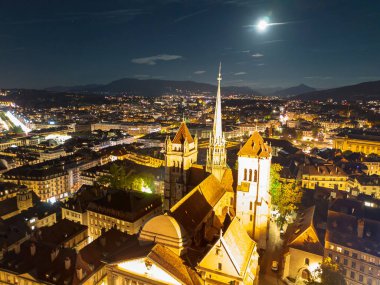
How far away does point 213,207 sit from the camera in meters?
46.0

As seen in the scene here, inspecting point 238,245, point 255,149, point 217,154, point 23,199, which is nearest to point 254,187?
point 255,149

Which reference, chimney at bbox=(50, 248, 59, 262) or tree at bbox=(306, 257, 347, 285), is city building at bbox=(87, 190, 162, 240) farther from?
tree at bbox=(306, 257, 347, 285)

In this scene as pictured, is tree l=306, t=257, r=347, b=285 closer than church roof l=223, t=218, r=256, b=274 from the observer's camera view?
No

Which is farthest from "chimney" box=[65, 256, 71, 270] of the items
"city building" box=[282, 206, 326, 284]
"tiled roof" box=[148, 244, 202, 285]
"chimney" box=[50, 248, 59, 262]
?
"city building" box=[282, 206, 326, 284]

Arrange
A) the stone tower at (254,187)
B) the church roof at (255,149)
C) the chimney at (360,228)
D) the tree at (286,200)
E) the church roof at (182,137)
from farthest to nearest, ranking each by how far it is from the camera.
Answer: the tree at (286,200) < the church roof at (182,137) < the stone tower at (254,187) < the church roof at (255,149) < the chimney at (360,228)

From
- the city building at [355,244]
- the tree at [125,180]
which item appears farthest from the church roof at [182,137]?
the city building at [355,244]

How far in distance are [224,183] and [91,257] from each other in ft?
81.0

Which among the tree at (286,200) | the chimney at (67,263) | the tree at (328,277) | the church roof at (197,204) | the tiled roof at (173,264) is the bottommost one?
the chimney at (67,263)

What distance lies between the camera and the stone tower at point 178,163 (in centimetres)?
5900

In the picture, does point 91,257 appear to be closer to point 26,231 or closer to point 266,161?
point 26,231

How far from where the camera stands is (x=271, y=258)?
50094 millimetres

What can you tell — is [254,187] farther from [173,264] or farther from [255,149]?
[173,264]

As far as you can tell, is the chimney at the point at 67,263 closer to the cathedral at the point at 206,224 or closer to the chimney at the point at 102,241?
the chimney at the point at 102,241

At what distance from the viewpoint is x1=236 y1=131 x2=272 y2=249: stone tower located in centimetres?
5031
